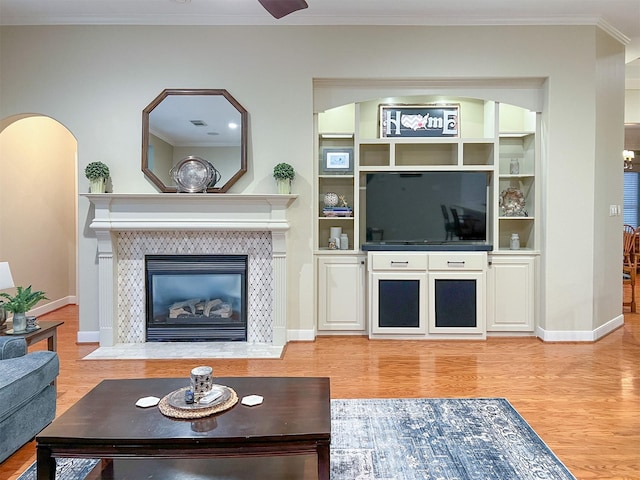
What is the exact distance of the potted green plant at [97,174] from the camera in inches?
169

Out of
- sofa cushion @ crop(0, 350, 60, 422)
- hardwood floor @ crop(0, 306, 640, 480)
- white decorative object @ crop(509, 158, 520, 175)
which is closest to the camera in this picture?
sofa cushion @ crop(0, 350, 60, 422)

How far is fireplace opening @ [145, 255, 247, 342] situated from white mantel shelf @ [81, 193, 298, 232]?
376mm

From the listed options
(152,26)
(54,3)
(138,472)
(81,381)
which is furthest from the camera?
(152,26)

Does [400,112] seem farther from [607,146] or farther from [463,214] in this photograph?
[607,146]

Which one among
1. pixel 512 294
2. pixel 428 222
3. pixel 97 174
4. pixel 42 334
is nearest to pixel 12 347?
pixel 42 334

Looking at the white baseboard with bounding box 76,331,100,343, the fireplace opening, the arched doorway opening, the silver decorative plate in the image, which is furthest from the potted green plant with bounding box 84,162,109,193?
the white baseboard with bounding box 76,331,100,343

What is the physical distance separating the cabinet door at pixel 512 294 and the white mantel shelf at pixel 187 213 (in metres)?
2.21

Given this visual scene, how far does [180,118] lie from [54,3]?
1.44 meters

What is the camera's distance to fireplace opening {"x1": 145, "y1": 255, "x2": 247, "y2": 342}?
14.9ft

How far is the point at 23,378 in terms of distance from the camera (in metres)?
2.32

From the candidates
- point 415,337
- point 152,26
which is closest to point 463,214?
point 415,337

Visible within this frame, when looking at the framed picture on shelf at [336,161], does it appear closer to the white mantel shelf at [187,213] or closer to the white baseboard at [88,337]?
the white mantel shelf at [187,213]

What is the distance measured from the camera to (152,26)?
14.6ft

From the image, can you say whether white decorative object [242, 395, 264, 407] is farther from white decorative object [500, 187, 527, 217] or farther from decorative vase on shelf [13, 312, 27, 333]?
white decorative object [500, 187, 527, 217]
